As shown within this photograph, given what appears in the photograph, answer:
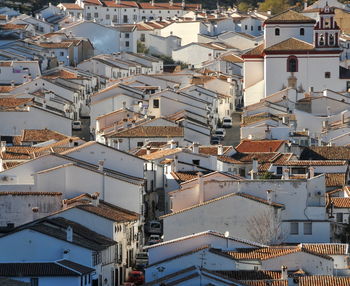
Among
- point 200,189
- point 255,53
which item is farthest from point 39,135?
point 255,53

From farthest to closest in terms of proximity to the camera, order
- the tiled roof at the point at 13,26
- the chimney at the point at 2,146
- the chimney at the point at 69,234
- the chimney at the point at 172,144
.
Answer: the tiled roof at the point at 13,26 < the chimney at the point at 172,144 < the chimney at the point at 2,146 < the chimney at the point at 69,234

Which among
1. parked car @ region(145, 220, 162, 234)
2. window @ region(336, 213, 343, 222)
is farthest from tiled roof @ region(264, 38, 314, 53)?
→ window @ region(336, 213, 343, 222)

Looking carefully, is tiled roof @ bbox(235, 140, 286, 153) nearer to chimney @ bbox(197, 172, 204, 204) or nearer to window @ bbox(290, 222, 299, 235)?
chimney @ bbox(197, 172, 204, 204)

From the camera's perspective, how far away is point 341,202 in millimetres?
56719

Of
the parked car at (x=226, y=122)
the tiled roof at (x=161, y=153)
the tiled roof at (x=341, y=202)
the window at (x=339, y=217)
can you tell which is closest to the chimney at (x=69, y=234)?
the window at (x=339, y=217)

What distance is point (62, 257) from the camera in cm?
4650

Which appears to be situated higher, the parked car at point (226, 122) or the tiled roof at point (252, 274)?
the tiled roof at point (252, 274)

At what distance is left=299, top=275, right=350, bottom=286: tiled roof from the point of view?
42.4 m

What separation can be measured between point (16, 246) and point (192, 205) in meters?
8.99

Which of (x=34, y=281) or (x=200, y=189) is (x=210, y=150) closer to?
(x=200, y=189)

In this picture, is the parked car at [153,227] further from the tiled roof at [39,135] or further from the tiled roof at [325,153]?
the tiled roof at [39,135]

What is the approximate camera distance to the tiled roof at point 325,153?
67.4m

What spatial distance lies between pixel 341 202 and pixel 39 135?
748 inches

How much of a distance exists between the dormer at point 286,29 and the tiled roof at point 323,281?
59.0 m
